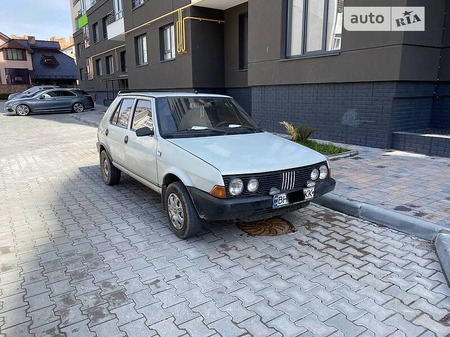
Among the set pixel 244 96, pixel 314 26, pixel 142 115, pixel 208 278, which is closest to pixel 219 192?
pixel 208 278

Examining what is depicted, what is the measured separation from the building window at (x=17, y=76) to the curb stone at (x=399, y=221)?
185ft

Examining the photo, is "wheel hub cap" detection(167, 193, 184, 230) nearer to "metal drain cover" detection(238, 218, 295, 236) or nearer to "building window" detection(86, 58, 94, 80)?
"metal drain cover" detection(238, 218, 295, 236)

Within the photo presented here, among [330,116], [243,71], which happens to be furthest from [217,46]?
[330,116]

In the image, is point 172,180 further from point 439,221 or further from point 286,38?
point 286,38

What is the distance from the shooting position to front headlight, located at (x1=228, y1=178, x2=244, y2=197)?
3482mm

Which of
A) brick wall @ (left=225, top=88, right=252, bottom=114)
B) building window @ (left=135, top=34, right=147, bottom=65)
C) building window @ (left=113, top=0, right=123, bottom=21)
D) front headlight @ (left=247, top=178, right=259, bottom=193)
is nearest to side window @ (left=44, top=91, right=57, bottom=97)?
building window @ (left=113, top=0, right=123, bottom=21)

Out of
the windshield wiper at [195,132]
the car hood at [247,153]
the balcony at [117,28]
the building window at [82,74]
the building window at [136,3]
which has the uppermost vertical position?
the building window at [136,3]

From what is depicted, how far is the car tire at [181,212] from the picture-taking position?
380 cm

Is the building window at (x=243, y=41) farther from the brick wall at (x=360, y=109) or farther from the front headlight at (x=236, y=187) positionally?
the front headlight at (x=236, y=187)

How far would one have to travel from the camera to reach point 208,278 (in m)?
3.22

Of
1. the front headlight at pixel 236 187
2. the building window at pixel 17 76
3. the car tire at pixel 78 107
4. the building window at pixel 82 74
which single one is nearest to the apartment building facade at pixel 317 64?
the front headlight at pixel 236 187

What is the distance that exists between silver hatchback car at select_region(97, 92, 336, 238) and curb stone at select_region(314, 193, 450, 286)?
661 mm

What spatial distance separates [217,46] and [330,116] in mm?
7597

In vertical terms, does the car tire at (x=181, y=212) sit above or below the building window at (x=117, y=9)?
below
